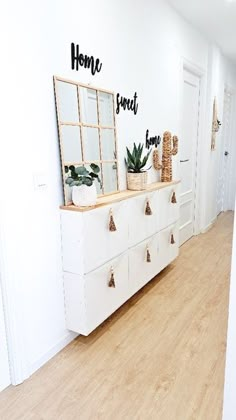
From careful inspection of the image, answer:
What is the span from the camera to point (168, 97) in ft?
9.90

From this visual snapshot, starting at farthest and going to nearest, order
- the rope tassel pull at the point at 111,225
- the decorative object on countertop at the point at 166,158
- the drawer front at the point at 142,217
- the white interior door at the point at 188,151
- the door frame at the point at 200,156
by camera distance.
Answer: the door frame at the point at 200,156 → the white interior door at the point at 188,151 → the decorative object on countertop at the point at 166,158 → the drawer front at the point at 142,217 → the rope tassel pull at the point at 111,225

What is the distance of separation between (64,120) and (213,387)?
1.67 meters

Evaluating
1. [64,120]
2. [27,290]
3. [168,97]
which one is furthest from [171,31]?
[27,290]

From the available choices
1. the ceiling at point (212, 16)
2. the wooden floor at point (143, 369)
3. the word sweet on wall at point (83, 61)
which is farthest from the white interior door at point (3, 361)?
the ceiling at point (212, 16)

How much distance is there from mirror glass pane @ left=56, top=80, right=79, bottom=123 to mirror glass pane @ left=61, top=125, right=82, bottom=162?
51 millimetres

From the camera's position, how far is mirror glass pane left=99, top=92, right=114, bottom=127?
2068mm

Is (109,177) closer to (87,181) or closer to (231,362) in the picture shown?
(87,181)

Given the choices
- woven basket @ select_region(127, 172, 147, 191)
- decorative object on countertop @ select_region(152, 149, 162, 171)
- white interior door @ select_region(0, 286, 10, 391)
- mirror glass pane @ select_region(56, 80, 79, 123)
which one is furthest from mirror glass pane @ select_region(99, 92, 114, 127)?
white interior door @ select_region(0, 286, 10, 391)

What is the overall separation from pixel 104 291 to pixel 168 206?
1.14 meters

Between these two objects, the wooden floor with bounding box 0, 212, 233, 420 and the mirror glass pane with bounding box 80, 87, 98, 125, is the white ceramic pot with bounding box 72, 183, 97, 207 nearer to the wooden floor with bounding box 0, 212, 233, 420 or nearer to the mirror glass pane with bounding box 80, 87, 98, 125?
the mirror glass pane with bounding box 80, 87, 98, 125

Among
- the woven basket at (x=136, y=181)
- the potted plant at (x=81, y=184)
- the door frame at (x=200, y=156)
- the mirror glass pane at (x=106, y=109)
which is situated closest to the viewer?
the potted plant at (x=81, y=184)

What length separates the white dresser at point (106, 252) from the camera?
1.78 metres

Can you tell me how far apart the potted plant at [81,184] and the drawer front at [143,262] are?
65cm

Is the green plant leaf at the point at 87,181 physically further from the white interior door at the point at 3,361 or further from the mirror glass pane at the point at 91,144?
the white interior door at the point at 3,361
